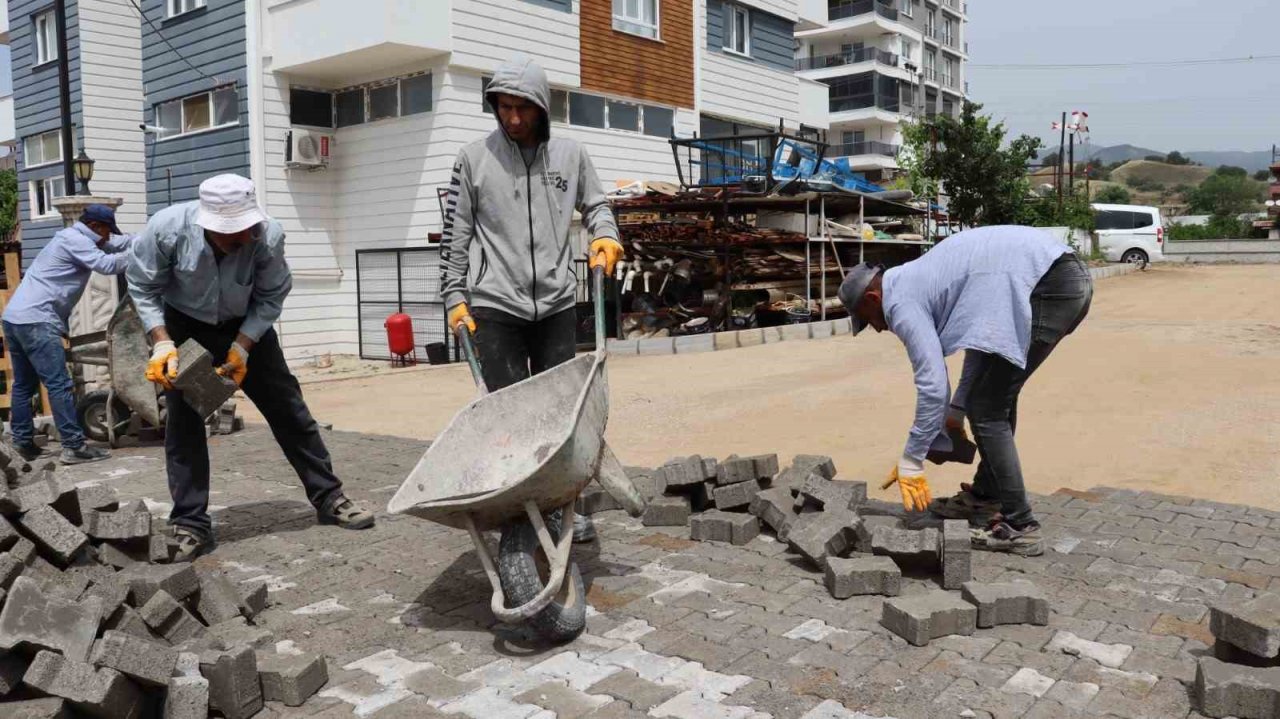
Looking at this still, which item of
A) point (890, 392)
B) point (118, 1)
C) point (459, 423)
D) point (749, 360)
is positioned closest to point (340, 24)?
point (118, 1)

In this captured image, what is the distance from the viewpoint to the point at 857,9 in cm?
5203

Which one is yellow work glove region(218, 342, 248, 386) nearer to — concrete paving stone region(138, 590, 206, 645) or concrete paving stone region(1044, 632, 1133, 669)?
concrete paving stone region(138, 590, 206, 645)

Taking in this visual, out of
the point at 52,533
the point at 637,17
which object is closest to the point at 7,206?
the point at 637,17

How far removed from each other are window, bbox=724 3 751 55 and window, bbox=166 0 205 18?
1025 centimetres

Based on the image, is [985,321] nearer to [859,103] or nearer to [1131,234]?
[1131,234]

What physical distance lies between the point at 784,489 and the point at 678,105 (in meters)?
15.5

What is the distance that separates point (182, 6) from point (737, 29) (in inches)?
432

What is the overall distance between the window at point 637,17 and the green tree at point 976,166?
9.28m

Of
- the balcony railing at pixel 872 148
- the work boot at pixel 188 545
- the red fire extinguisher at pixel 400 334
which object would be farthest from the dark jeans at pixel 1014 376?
the balcony railing at pixel 872 148

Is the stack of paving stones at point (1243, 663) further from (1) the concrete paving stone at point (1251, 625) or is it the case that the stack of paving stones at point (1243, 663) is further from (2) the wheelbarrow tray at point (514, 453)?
(2) the wheelbarrow tray at point (514, 453)

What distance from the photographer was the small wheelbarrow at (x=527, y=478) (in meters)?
3.35

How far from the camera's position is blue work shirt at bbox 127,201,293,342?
4.43m

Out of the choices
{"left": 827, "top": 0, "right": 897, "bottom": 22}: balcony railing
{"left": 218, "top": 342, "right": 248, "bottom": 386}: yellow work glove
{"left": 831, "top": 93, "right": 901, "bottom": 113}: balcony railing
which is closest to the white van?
{"left": 831, "top": 93, "right": 901, "bottom": 113}: balcony railing

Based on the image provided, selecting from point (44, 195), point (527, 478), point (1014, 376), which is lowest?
point (527, 478)
